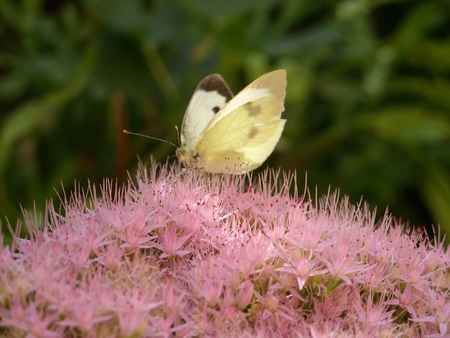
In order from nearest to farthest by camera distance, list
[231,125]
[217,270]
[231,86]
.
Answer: [217,270] → [231,125] → [231,86]

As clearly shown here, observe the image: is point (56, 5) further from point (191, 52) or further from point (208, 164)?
point (208, 164)

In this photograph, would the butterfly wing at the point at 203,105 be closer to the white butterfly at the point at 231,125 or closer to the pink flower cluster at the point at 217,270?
the white butterfly at the point at 231,125

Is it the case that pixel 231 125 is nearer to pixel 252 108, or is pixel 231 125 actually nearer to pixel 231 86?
pixel 252 108

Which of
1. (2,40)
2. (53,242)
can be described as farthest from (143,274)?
(2,40)

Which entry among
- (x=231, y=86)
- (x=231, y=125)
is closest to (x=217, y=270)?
(x=231, y=125)

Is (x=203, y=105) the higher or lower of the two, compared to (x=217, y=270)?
higher

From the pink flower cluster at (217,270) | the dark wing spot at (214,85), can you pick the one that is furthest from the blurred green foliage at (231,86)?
the pink flower cluster at (217,270)

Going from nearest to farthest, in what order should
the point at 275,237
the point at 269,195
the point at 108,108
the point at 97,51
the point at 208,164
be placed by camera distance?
the point at 275,237 < the point at 269,195 < the point at 208,164 < the point at 97,51 < the point at 108,108
